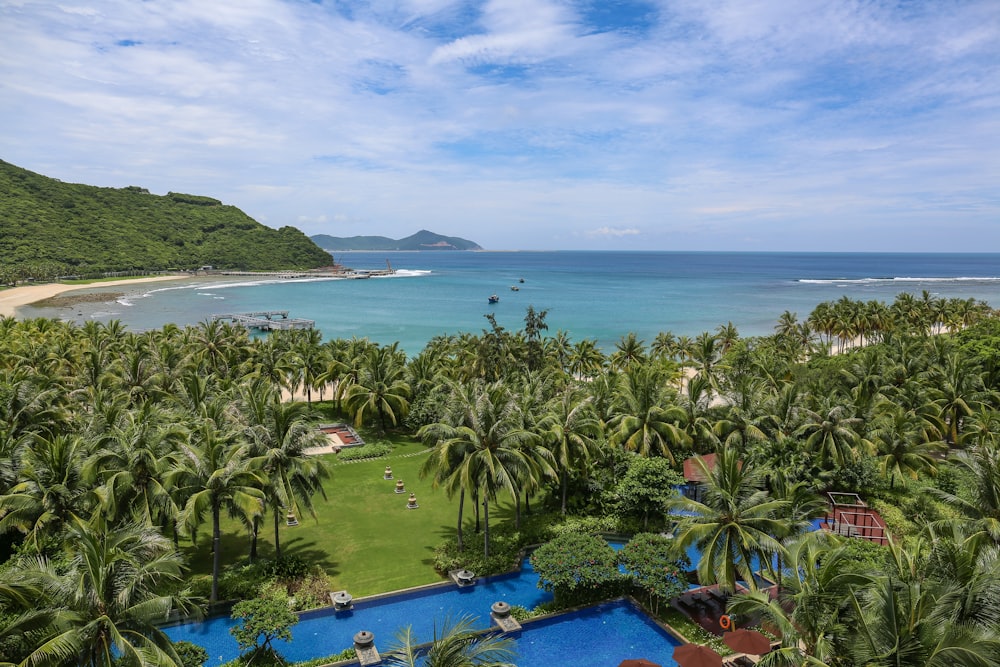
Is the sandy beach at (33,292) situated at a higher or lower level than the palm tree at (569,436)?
higher

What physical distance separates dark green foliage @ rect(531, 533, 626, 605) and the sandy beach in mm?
108802

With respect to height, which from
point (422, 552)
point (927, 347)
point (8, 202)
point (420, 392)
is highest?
point (8, 202)

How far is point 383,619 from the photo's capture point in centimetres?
2230

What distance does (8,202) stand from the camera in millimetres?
179125

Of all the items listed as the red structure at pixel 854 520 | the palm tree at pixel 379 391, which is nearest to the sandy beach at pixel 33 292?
the palm tree at pixel 379 391

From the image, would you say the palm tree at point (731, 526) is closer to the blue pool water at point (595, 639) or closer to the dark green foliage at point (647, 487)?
the blue pool water at point (595, 639)

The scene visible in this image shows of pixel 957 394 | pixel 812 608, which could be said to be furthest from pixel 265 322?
pixel 812 608

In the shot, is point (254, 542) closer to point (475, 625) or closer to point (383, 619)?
point (383, 619)

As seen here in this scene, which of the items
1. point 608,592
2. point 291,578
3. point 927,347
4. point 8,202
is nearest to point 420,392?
point 291,578

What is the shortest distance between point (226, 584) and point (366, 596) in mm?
5435

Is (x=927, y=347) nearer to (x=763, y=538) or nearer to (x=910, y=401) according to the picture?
(x=910, y=401)

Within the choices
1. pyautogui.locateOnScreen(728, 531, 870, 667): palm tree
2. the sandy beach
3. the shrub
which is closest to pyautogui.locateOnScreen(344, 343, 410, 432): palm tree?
the shrub

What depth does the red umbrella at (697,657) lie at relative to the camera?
1767 centimetres

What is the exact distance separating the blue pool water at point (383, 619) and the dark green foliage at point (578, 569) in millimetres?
1202
